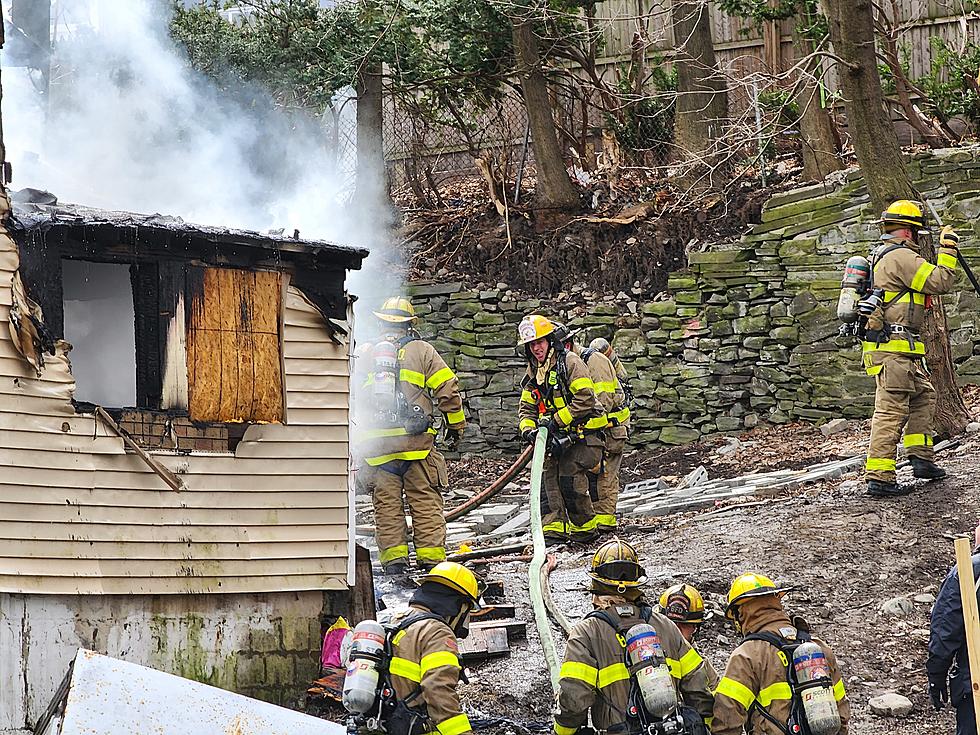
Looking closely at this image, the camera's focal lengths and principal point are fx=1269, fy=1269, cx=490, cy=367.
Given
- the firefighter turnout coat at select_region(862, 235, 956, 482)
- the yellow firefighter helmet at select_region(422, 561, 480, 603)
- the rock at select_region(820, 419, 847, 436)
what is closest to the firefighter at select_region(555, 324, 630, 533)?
the firefighter turnout coat at select_region(862, 235, 956, 482)

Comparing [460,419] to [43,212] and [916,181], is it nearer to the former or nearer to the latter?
[43,212]

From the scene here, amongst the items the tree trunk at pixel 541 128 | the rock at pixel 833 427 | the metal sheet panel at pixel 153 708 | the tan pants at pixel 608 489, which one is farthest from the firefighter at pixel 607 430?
the tree trunk at pixel 541 128

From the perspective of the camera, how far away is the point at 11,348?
752cm

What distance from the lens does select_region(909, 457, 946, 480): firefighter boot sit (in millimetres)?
10406

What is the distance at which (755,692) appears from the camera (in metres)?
5.95

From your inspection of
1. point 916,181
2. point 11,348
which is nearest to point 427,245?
point 916,181

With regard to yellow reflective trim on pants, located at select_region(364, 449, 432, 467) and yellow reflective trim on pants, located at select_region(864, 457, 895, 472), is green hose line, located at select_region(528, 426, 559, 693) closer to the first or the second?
yellow reflective trim on pants, located at select_region(364, 449, 432, 467)

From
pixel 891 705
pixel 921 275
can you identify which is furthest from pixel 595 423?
pixel 891 705

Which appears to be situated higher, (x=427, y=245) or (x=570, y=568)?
(x=427, y=245)

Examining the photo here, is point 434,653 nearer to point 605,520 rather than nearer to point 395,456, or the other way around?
point 395,456

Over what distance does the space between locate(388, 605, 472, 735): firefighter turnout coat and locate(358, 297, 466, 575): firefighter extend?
3.92 metres

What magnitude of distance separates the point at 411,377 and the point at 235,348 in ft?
7.41

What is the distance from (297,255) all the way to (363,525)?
20.0 ft

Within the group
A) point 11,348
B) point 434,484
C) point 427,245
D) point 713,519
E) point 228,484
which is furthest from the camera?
point 427,245
